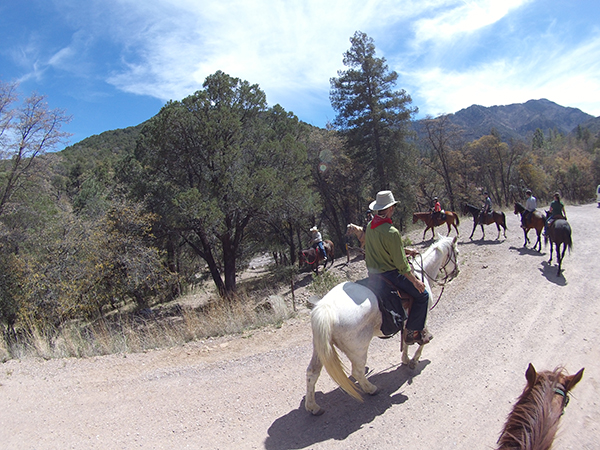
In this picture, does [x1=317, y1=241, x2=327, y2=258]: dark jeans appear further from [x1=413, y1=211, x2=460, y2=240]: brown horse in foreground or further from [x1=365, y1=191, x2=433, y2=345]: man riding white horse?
[x1=365, y1=191, x2=433, y2=345]: man riding white horse

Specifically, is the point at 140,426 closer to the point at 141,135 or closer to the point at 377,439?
the point at 377,439

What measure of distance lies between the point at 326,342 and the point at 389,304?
1.03m

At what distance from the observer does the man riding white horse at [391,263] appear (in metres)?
4.04

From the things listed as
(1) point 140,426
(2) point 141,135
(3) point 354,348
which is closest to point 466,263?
(3) point 354,348

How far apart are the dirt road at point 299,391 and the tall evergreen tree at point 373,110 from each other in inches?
633

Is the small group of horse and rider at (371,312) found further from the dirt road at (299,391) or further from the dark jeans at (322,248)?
the dark jeans at (322,248)

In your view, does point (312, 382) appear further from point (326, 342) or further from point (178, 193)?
point (178, 193)

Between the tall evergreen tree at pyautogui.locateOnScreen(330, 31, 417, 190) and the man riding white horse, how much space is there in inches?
723

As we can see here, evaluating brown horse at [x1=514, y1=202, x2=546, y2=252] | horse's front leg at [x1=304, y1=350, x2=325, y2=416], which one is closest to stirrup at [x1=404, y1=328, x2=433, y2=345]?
horse's front leg at [x1=304, y1=350, x2=325, y2=416]

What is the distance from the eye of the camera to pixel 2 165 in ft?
36.7

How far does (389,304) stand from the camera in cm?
407

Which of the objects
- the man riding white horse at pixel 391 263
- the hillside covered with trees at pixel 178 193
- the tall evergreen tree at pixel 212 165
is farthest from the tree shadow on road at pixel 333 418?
the tall evergreen tree at pixel 212 165

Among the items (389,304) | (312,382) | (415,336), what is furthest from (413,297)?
(312,382)

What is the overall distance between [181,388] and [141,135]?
1443 cm
